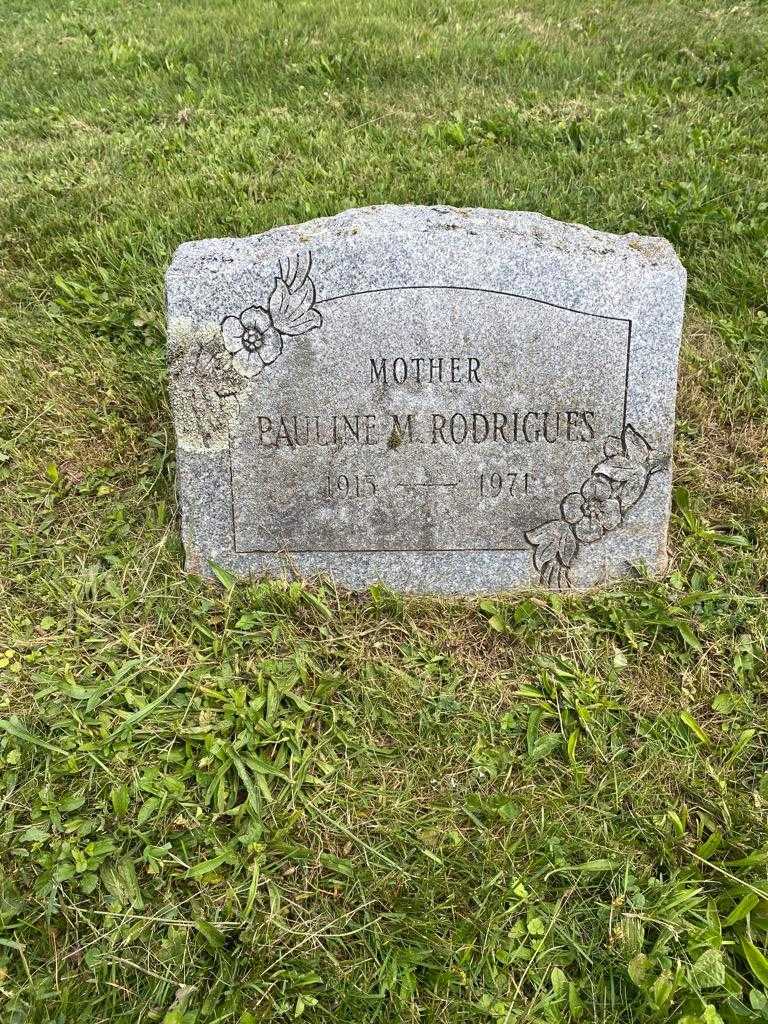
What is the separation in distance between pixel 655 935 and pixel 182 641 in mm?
1551

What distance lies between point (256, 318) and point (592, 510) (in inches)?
49.5

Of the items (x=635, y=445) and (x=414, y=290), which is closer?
(x=414, y=290)

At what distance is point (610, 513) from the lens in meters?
2.76

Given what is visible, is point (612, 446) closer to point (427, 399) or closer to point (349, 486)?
point (427, 399)

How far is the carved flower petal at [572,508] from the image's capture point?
2.73 m

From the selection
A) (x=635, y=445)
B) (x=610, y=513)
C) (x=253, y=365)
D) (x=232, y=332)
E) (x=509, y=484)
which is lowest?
(x=610, y=513)

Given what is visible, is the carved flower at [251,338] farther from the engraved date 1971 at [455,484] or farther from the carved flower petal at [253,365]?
the engraved date 1971 at [455,484]

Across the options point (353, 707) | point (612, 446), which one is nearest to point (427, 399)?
point (612, 446)

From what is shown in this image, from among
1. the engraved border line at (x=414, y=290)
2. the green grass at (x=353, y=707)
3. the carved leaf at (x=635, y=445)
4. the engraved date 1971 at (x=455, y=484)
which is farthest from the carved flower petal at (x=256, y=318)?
the carved leaf at (x=635, y=445)

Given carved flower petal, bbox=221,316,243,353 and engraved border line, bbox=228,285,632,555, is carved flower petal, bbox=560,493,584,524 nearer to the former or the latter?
engraved border line, bbox=228,285,632,555

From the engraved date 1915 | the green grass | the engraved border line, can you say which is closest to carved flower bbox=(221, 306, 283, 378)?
the engraved border line

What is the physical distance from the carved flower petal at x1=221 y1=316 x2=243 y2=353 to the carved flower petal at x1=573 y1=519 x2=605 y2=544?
1.25 m

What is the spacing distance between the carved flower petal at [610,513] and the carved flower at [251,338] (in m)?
1.18

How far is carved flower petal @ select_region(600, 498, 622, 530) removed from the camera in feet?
9.00
